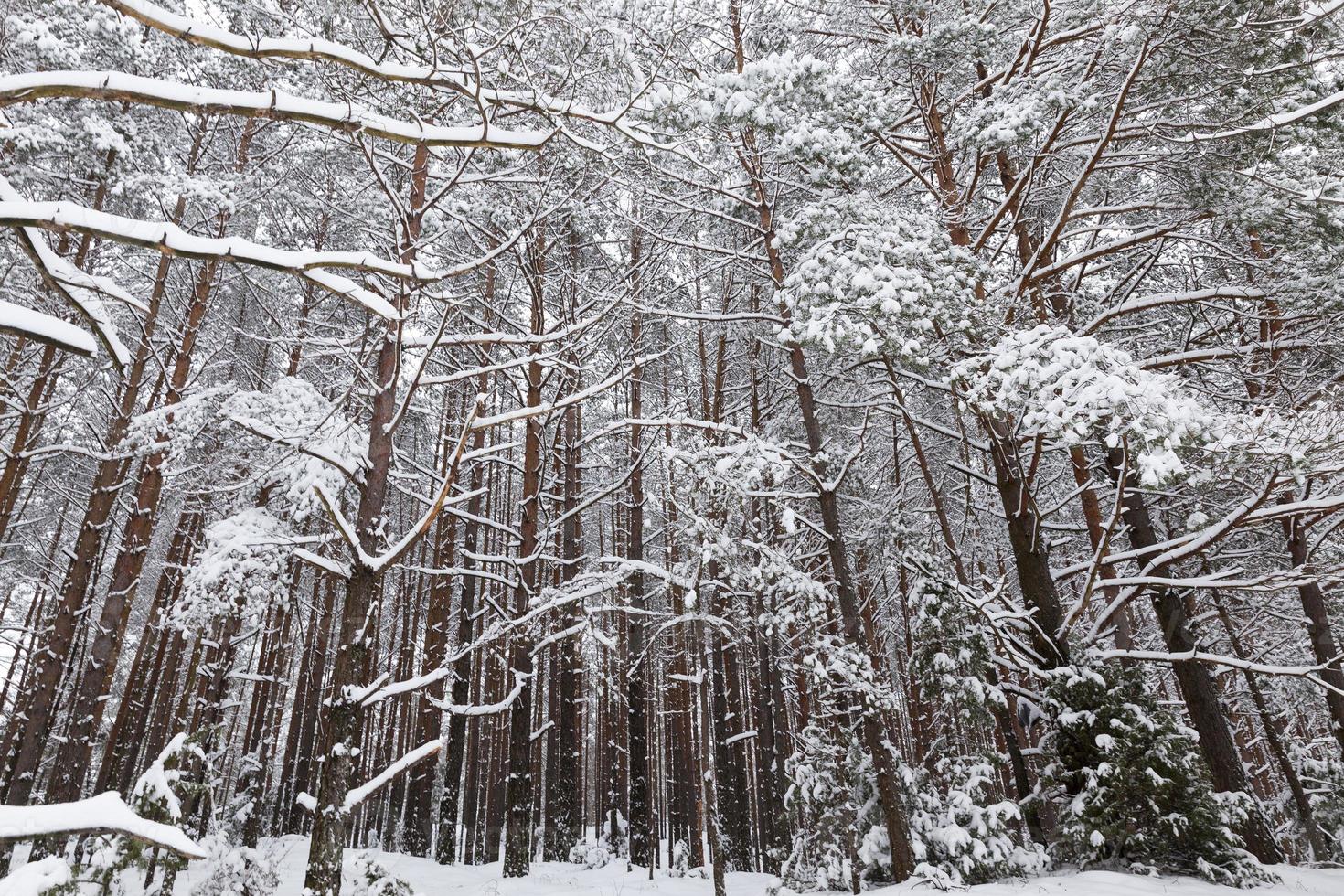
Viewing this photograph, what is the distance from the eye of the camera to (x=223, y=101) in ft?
8.59

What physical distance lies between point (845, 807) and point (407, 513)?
14925 mm

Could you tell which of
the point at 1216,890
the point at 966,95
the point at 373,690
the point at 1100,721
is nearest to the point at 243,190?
the point at 373,690

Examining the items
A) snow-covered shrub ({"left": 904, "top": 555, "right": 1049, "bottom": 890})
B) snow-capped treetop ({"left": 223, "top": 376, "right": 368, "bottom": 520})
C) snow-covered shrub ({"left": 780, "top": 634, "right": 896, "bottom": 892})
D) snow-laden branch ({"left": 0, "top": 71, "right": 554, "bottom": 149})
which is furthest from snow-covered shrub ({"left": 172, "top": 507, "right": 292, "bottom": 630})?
snow-covered shrub ({"left": 904, "top": 555, "right": 1049, "bottom": 890})

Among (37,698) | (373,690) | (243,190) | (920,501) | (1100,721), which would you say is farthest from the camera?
(920,501)

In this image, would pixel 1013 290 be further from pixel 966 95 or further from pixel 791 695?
pixel 791 695

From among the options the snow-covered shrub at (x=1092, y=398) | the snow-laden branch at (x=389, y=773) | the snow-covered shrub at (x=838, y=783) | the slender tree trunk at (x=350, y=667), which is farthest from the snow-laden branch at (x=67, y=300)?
the snow-covered shrub at (x=838, y=783)

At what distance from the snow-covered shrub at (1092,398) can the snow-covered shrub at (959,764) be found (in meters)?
2.58

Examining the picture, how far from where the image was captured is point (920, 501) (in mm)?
14969

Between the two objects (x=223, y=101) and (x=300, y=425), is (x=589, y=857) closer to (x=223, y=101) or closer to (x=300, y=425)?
(x=300, y=425)

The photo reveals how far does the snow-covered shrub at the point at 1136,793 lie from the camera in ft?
19.8

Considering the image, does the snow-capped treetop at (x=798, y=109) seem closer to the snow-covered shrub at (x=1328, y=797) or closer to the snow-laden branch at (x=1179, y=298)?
the snow-laden branch at (x=1179, y=298)

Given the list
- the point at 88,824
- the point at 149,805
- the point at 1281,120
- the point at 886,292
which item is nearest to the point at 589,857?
the point at 149,805

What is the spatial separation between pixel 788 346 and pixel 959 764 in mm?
5811

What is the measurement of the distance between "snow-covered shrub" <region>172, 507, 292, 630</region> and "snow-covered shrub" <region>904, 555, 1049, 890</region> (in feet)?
24.3
